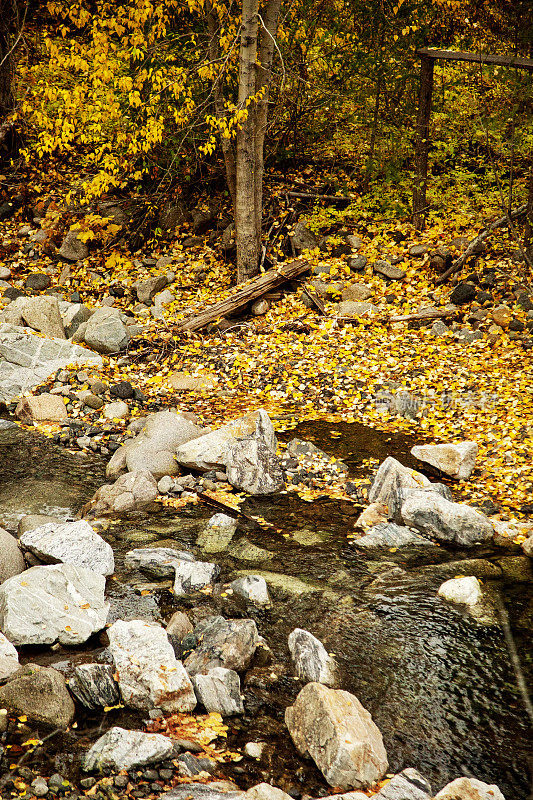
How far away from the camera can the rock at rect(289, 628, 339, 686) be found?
4031 mm

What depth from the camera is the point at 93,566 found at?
504cm

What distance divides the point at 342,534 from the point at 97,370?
195 inches

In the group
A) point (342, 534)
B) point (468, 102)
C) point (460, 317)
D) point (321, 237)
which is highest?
point (468, 102)

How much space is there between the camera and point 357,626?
4.58 metres

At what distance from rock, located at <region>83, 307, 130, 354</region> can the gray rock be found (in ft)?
0.93

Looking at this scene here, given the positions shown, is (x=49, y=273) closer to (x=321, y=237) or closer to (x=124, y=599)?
(x=321, y=237)

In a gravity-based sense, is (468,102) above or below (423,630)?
above

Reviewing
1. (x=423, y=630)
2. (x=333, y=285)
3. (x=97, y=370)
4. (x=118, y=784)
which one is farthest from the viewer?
(x=333, y=285)

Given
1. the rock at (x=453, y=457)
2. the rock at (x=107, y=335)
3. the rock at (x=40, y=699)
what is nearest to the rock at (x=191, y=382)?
the rock at (x=107, y=335)

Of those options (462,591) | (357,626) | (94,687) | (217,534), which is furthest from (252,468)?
(94,687)

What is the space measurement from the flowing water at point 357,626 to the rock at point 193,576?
0.11 metres

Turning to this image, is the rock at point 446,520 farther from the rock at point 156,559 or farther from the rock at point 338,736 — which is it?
the rock at point 338,736

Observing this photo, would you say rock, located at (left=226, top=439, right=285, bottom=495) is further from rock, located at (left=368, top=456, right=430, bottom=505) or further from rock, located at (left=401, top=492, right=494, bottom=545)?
rock, located at (left=401, top=492, right=494, bottom=545)

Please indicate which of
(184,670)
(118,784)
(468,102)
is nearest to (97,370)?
(184,670)
